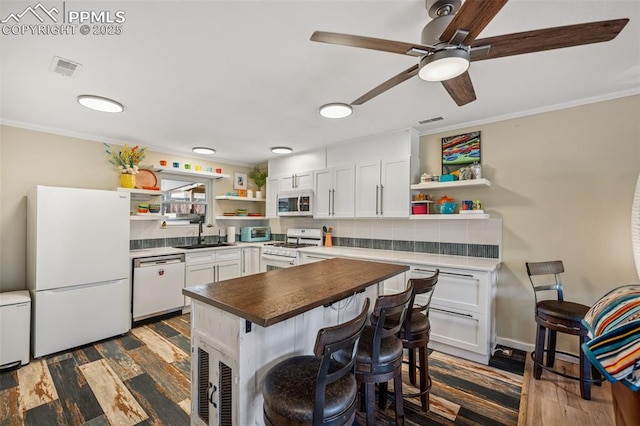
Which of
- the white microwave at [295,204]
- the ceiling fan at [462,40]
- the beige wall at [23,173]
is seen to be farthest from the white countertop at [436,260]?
the beige wall at [23,173]

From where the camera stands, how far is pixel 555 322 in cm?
224

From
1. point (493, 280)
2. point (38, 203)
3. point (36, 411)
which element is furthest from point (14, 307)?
point (493, 280)

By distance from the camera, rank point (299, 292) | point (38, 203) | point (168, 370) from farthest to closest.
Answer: point (38, 203), point (168, 370), point (299, 292)

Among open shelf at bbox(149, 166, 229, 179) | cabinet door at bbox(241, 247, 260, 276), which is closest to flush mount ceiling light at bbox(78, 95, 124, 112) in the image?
open shelf at bbox(149, 166, 229, 179)

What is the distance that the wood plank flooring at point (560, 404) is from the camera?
6.21 ft

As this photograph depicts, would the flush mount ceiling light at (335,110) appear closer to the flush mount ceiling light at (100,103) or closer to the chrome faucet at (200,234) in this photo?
the flush mount ceiling light at (100,103)

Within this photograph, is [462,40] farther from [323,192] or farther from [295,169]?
[295,169]

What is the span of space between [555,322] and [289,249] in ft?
9.96

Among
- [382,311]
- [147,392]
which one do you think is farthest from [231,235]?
[382,311]

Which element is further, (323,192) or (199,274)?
(323,192)

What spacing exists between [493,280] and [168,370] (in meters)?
3.24

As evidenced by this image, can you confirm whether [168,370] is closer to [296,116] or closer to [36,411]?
[36,411]

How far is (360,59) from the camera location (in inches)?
74.2

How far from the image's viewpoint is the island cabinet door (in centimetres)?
140
